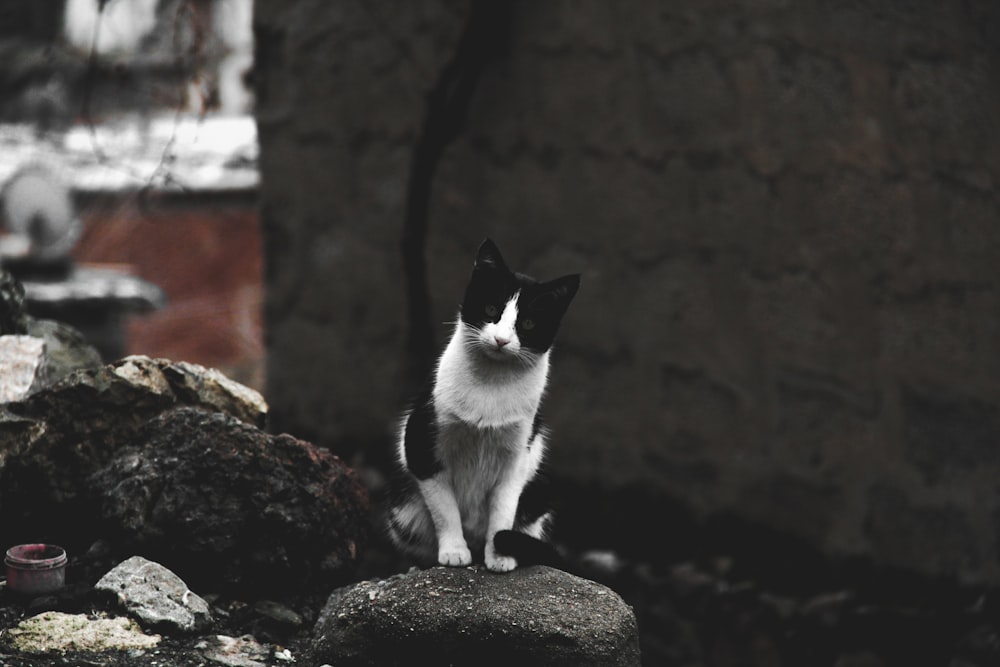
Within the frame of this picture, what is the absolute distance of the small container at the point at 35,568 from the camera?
2.11 m

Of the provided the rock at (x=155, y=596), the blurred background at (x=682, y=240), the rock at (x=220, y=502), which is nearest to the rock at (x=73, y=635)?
the rock at (x=155, y=596)

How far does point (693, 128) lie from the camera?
147 inches

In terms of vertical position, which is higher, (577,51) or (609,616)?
(577,51)

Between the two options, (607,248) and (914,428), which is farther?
(607,248)

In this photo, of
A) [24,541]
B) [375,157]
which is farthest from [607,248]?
[24,541]

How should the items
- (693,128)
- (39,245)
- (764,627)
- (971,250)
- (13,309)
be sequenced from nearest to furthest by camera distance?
1. (13,309)
2. (971,250)
3. (764,627)
4. (693,128)
5. (39,245)

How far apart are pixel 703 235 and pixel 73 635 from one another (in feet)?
7.93

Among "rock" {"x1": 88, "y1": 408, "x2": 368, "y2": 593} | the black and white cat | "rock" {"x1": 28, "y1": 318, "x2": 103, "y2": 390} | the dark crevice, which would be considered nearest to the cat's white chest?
the black and white cat

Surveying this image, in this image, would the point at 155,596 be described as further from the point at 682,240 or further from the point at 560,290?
the point at 682,240

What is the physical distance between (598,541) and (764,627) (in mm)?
701

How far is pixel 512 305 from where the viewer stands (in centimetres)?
189

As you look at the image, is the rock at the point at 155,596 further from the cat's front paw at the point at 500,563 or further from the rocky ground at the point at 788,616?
the rocky ground at the point at 788,616

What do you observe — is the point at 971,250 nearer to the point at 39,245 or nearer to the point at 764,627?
the point at 764,627

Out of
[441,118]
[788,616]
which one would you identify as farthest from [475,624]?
[441,118]
